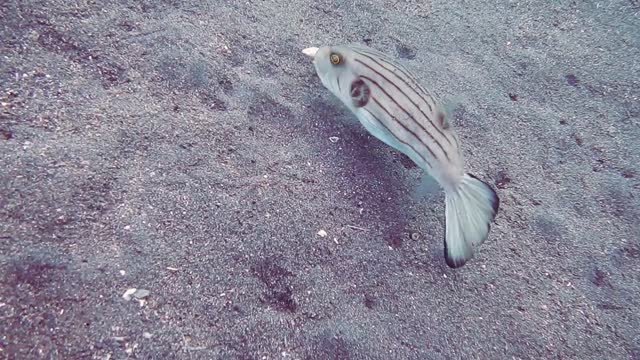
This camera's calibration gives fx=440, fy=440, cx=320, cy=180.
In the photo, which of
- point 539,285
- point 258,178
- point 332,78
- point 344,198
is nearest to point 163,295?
point 258,178

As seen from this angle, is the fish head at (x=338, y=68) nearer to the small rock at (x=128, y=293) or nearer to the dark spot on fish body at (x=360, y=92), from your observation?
the dark spot on fish body at (x=360, y=92)

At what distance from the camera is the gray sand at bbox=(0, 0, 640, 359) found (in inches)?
75.3

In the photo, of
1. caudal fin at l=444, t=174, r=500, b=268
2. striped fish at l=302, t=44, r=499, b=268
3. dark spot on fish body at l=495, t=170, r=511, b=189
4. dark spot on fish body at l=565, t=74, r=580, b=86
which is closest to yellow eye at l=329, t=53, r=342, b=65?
striped fish at l=302, t=44, r=499, b=268

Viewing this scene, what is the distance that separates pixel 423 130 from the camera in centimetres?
244

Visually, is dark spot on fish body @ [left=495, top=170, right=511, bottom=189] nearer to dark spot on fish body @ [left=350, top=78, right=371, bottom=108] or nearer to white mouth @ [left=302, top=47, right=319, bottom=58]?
dark spot on fish body @ [left=350, top=78, right=371, bottom=108]

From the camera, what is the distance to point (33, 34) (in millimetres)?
2473

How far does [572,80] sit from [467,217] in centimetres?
235

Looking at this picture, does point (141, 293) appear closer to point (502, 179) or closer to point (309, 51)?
point (309, 51)

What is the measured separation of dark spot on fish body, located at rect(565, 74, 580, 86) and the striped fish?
2.05 m

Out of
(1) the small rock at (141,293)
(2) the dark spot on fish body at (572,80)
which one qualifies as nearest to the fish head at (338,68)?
(1) the small rock at (141,293)

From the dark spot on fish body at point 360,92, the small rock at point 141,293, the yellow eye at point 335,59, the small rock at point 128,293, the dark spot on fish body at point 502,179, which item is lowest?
the dark spot on fish body at point 502,179

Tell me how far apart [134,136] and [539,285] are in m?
2.48

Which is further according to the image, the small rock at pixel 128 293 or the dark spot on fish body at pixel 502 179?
the dark spot on fish body at pixel 502 179

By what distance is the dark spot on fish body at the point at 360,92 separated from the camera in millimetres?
2539
